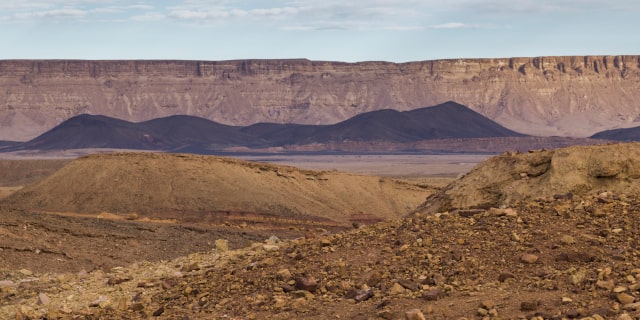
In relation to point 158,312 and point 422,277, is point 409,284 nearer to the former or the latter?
point 422,277

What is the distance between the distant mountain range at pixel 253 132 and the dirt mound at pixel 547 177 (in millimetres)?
144807

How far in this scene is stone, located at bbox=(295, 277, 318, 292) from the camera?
38.3 ft

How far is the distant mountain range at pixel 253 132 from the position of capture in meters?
165

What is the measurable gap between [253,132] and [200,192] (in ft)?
491

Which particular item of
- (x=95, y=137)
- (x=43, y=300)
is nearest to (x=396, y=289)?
(x=43, y=300)

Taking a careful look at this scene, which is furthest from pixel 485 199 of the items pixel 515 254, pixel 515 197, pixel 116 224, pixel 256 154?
pixel 256 154

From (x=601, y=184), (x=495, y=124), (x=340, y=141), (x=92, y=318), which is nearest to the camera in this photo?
(x=92, y=318)

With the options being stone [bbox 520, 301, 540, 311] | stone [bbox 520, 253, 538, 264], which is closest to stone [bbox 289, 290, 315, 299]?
stone [bbox 520, 253, 538, 264]

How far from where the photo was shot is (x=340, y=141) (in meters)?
169

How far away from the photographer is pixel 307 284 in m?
11.7

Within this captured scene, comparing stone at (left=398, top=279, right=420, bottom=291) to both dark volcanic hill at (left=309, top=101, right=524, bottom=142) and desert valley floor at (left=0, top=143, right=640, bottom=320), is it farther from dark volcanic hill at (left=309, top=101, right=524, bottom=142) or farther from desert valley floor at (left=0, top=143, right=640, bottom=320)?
dark volcanic hill at (left=309, top=101, right=524, bottom=142)

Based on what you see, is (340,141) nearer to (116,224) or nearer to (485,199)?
(116,224)

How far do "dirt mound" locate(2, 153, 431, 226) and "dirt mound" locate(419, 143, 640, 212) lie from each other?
18969mm

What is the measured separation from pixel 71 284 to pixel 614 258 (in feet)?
23.3
